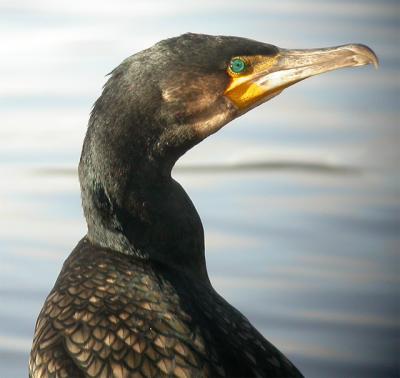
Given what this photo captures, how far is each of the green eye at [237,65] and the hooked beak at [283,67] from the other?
2 cm

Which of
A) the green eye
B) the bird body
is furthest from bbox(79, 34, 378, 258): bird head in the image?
the bird body

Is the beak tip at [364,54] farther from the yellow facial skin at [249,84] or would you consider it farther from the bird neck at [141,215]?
the bird neck at [141,215]

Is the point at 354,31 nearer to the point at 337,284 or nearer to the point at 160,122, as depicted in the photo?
the point at 337,284

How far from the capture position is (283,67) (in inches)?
207

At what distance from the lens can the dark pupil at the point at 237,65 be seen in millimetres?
5145

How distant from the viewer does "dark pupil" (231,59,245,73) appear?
203 inches

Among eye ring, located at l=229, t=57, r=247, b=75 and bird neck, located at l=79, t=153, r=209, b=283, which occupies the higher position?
eye ring, located at l=229, t=57, r=247, b=75

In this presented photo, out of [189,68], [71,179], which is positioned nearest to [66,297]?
[189,68]

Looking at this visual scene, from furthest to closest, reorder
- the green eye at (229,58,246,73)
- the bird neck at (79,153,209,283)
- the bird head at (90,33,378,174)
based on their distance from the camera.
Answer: the green eye at (229,58,246,73) → the bird neck at (79,153,209,283) → the bird head at (90,33,378,174)

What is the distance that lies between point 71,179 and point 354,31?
2.13m

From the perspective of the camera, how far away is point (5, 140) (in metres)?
9.01

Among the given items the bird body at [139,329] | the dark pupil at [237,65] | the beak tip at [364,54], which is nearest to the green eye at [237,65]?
the dark pupil at [237,65]

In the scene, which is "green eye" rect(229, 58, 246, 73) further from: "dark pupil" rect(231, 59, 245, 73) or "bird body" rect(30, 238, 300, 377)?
"bird body" rect(30, 238, 300, 377)

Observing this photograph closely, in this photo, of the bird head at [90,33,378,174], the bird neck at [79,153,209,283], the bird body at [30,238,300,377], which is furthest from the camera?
the bird neck at [79,153,209,283]
